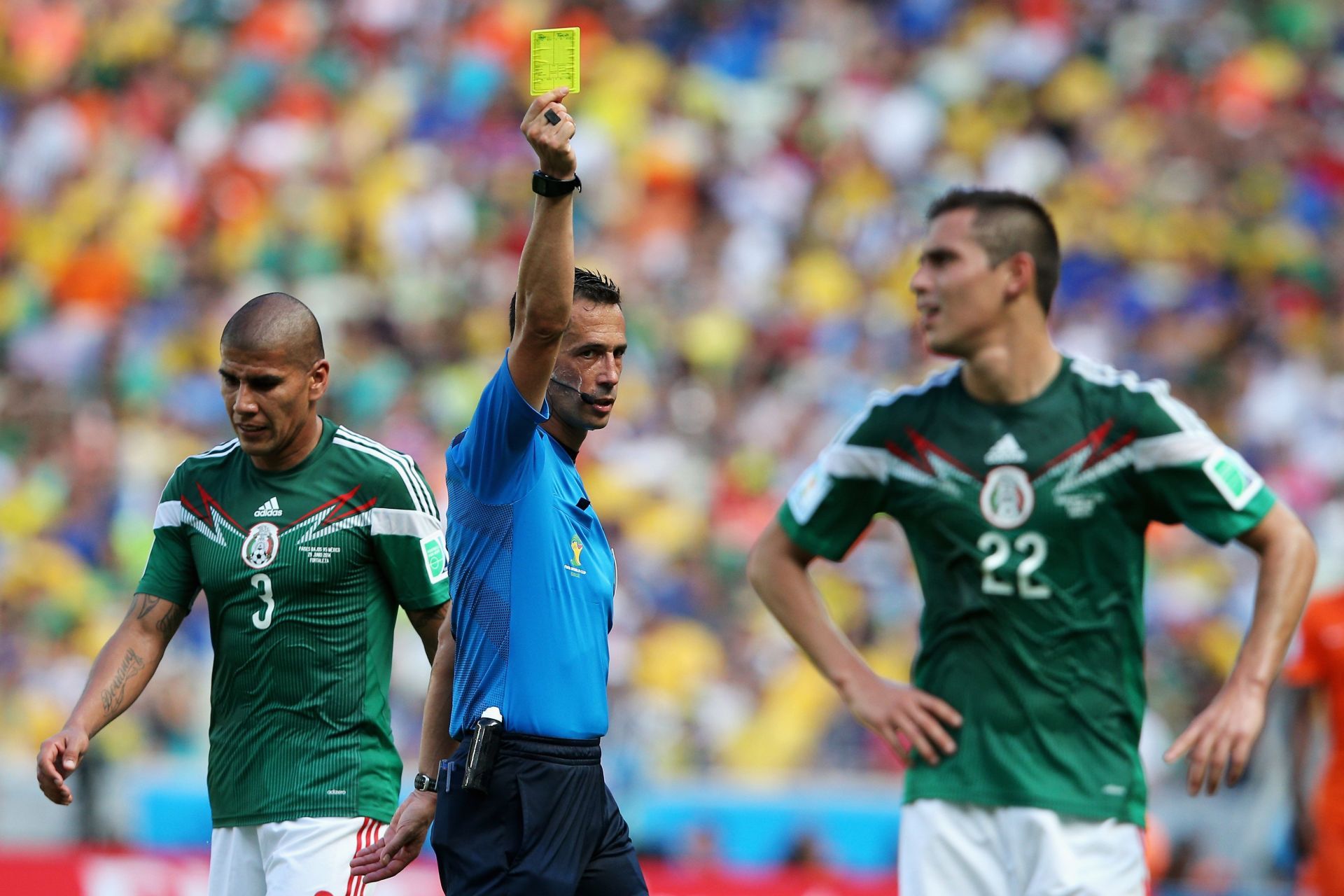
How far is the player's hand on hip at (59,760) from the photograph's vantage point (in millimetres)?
5152

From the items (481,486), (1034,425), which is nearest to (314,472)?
(481,486)

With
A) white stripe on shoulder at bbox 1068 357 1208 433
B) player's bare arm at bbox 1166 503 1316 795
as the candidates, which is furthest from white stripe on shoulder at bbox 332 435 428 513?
player's bare arm at bbox 1166 503 1316 795

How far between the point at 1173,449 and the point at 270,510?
105 inches

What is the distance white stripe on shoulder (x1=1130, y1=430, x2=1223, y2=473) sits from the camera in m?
5.00

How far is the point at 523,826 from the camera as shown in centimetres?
482

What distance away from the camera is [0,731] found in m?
13.4

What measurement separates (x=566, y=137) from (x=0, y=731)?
10556 millimetres

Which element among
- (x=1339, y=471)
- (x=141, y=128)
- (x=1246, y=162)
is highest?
(x=141, y=128)

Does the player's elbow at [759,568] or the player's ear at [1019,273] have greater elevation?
the player's ear at [1019,273]

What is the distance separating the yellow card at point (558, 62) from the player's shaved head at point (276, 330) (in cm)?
127

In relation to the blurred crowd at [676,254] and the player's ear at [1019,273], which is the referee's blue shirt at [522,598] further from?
the blurred crowd at [676,254]

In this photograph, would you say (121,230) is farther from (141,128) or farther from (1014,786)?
(1014,786)

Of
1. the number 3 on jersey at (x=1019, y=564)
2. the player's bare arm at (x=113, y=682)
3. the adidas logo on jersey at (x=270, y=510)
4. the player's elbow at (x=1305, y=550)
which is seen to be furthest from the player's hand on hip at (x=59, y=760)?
the player's elbow at (x=1305, y=550)

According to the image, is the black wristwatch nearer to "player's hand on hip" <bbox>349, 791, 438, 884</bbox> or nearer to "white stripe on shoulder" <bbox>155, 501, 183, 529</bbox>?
"player's hand on hip" <bbox>349, 791, 438, 884</bbox>
